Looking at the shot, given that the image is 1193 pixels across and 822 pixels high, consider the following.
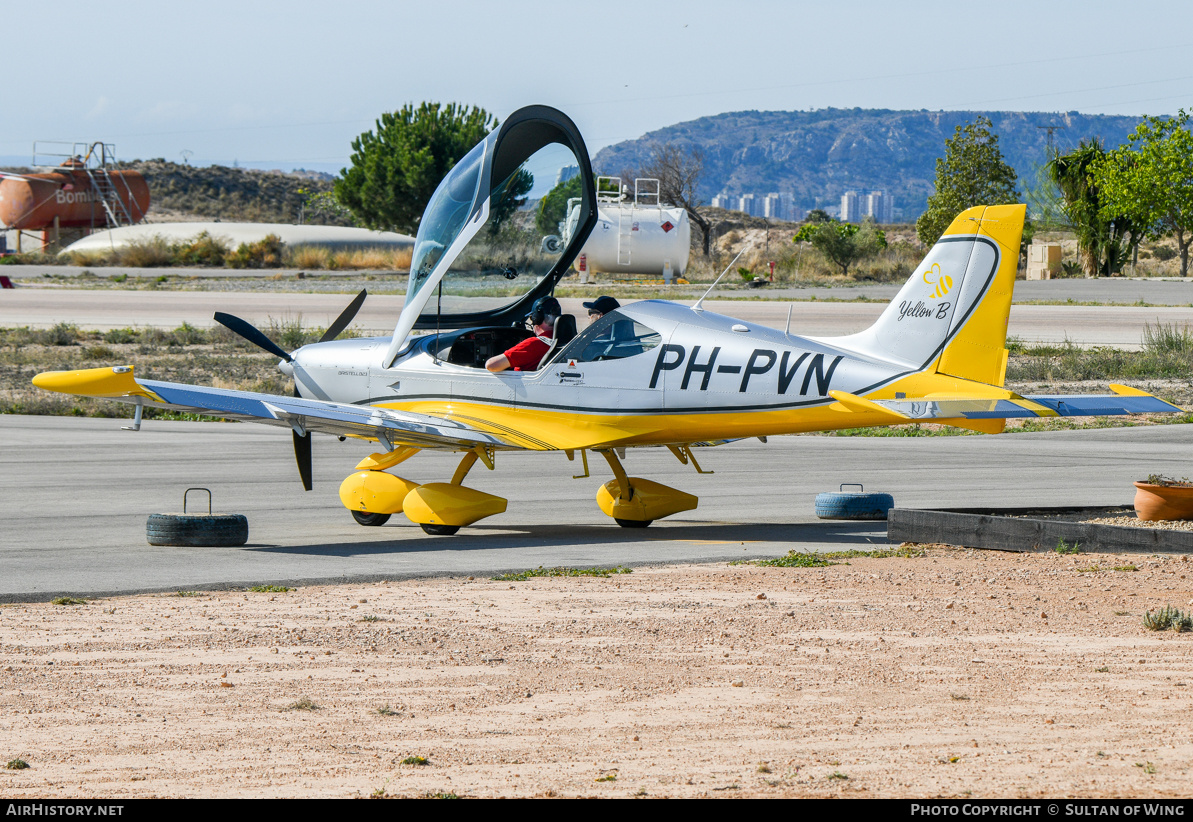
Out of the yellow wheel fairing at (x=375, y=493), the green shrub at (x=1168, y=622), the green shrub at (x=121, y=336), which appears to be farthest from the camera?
the green shrub at (x=121, y=336)

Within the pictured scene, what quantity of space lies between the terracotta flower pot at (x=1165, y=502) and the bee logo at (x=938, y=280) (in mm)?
2429

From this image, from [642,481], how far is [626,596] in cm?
397

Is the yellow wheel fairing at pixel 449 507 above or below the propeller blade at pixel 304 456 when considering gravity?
below

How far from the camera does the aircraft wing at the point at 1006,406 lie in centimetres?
1000

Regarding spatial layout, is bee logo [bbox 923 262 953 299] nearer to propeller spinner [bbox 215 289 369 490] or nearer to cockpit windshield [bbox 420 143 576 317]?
cockpit windshield [bbox 420 143 576 317]

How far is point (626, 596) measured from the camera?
29.8 feet

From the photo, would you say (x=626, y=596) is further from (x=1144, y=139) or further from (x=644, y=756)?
(x=1144, y=139)

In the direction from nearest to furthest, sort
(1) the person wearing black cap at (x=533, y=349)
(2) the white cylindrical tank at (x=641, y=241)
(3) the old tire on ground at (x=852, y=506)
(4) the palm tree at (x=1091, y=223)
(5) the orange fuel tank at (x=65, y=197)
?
1. (1) the person wearing black cap at (x=533, y=349)
2. (3) the old tire on ground at (x=852, y=506)
3. (2) the white cylindrical tank at (x=641, y=241)
4. (4) the palm tree at (x=1091, y=223)
5. (5) the orange fuel tank at (x=65, y=197)

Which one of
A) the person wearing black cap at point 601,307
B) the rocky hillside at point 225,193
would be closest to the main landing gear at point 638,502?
the person wearing black cap at point 601,307

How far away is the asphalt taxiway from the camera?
10.5 m

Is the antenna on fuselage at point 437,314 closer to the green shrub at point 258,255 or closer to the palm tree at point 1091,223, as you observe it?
the palm tree at point 1091,223

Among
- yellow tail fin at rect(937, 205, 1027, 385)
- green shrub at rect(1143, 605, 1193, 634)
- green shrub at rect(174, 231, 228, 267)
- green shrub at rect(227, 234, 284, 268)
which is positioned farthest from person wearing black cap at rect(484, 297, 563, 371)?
green shrub at rect(174, 231, 228, 267)

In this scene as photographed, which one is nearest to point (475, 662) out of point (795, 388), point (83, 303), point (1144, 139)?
point (795, 388)

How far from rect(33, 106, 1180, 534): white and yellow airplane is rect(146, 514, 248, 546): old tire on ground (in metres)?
1.02
